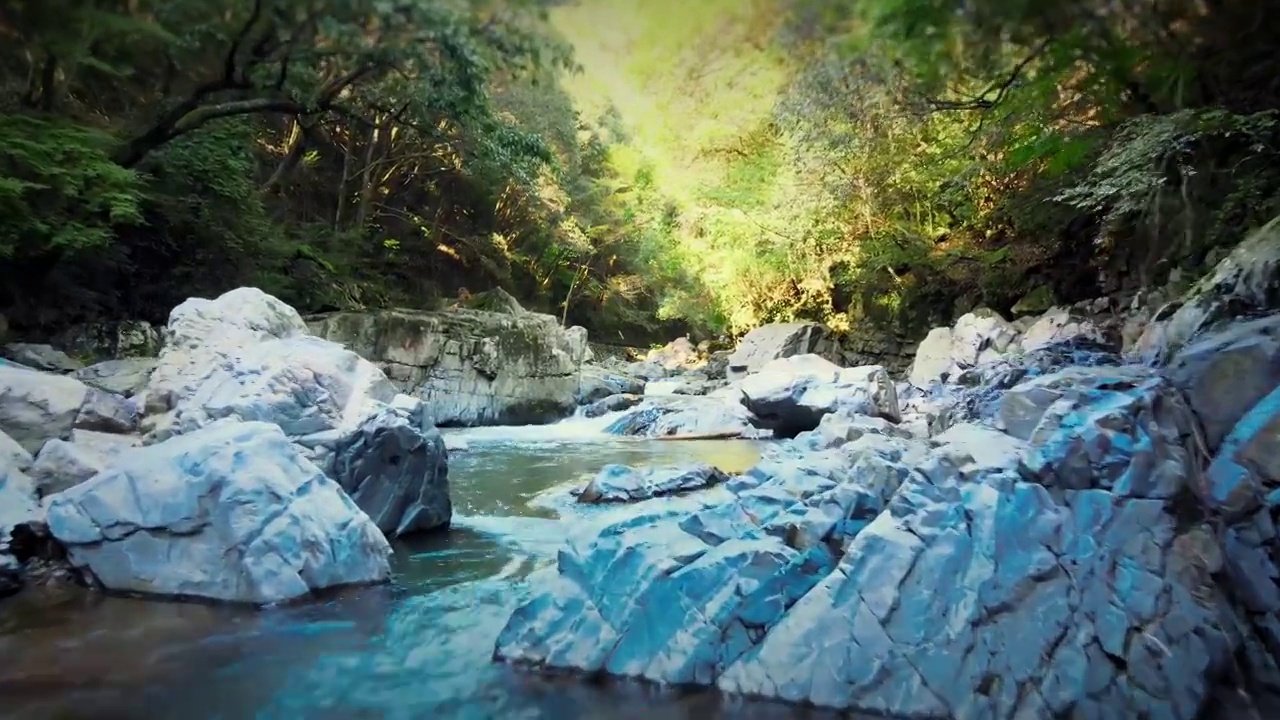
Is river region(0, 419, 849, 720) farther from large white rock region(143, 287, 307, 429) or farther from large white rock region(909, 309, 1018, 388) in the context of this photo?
large white rock region(909, 309, 1018, 388)

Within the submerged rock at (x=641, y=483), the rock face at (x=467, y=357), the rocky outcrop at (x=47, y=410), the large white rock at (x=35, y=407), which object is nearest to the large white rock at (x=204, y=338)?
the rocky outcrop at (x=47, y=410)

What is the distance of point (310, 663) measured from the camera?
3.26 m

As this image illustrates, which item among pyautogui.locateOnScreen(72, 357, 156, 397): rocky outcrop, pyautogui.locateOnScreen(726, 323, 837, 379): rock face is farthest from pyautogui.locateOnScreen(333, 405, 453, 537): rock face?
pyautogui.locateOnScreen(726, 323, 837, 379): rock face

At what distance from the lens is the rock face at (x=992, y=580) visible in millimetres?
2918

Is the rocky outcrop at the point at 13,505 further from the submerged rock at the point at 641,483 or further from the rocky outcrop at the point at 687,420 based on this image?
the rocky outcrop at the point at 687,420

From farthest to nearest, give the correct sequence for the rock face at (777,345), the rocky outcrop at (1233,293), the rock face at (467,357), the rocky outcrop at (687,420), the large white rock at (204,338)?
the rock face at (777,345)
the rocky outcrop at (687,420)
the rock face at (467,357)
the rocky outcrop at (1233,293)
the large white rock at (204,338)

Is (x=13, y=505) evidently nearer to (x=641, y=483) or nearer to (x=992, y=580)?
(x=641, y=483)

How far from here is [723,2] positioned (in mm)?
2502

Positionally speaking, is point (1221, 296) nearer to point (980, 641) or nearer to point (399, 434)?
point (980, 641)

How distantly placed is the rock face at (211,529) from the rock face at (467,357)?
244 inches

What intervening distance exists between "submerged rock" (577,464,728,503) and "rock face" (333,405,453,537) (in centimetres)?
148

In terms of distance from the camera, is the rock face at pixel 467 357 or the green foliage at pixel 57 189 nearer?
the green foliage at pixel 57 189

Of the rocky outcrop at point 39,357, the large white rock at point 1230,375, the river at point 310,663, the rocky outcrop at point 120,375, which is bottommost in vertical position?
the river at point 310,663

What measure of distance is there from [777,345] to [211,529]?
14245 millimetres
